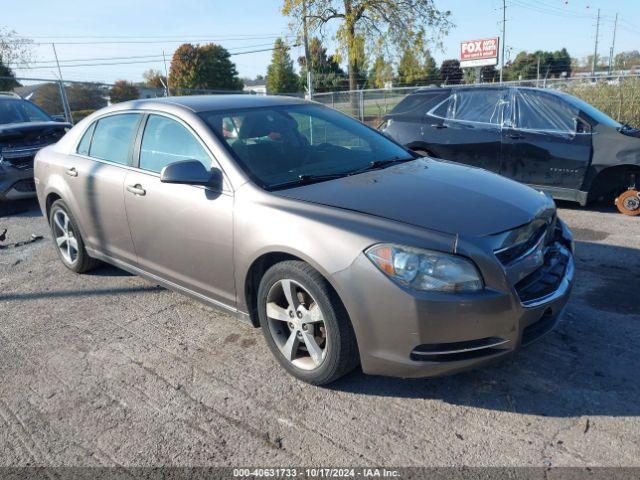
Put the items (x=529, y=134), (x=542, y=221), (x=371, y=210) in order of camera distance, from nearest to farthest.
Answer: (x=371, y=210), (x=542, y=221), (x=529, y=134)

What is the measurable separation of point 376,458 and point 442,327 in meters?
0.70

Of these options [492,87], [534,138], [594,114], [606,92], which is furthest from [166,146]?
[606,92]

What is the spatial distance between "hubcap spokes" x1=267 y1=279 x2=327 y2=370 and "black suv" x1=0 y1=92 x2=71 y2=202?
6.79 meters

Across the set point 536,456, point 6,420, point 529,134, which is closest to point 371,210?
point 536,456

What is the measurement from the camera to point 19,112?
373 inches

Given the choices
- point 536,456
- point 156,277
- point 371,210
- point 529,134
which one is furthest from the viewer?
point 529,134

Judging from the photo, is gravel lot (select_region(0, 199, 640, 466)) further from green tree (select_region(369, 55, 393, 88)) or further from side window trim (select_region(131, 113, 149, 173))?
green tree (select_region(369, 55, 393, 88))

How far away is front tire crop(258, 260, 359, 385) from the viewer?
277 cm

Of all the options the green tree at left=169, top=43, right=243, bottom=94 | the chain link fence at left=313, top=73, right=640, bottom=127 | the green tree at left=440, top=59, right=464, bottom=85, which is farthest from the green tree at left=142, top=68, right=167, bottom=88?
the chain link fence at left=313, top=73, right=640, bottom=127

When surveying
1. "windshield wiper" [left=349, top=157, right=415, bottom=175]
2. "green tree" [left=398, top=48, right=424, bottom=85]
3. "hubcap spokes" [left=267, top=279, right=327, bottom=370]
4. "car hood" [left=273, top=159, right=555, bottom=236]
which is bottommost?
"hubcap spokes" [left=267, top=279, right=327, bottom=370]

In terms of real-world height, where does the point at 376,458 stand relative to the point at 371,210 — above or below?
below

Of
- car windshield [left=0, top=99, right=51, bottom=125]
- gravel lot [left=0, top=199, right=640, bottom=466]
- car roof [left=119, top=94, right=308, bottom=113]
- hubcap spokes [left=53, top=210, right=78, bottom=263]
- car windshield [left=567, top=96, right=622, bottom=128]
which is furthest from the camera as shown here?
car windshield [left=0, top=99, right=51, bottom=125]

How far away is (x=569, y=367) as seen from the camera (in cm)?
307

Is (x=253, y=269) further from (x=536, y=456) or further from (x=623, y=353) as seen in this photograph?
(x=623, y=353)
